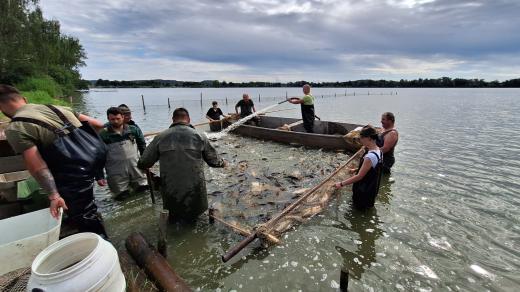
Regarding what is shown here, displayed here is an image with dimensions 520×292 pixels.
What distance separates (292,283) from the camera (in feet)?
13.4

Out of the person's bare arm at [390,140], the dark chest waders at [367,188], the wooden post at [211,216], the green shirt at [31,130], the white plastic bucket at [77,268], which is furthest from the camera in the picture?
the person's bare arm at [390,140]

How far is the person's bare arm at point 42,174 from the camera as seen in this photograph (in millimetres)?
2988

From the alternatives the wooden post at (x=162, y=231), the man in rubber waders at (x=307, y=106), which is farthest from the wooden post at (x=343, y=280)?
the man in rubber waders at (x=307, y=106)

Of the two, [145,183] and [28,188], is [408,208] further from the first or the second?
[28,188]

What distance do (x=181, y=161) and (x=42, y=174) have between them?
1.93m

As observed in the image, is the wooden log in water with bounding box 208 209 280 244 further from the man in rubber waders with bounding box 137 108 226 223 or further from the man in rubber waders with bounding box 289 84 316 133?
the man in rubber waders with bounding box 289 84 316 133

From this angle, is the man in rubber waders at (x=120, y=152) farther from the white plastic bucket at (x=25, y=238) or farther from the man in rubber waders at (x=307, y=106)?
the man in rubber waders at (x=307, y=106)

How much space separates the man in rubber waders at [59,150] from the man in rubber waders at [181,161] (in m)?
0.99

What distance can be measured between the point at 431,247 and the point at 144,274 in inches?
189

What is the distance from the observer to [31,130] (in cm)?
300

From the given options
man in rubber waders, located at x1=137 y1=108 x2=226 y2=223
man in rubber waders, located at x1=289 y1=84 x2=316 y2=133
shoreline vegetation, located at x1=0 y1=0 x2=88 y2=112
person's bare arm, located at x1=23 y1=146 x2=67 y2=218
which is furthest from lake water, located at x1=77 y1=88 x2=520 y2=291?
shoreline vegetation, located at x1=0 y1=0 x2=88 y2=112

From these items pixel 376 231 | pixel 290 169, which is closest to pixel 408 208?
pixel 376 231

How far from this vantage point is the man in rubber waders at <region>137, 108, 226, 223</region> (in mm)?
4586

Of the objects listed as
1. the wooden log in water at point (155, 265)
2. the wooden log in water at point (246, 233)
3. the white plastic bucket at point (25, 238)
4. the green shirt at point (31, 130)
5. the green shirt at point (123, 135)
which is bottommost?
the wooden log in water at point (246, 233)
